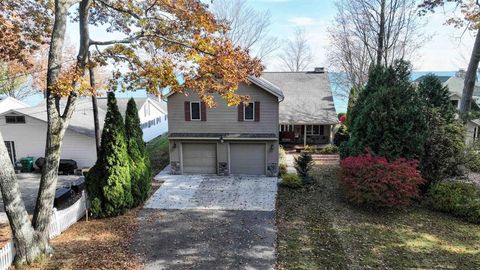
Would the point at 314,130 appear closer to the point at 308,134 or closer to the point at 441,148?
the point at 308,134

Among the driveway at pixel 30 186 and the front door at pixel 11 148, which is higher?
the front door at pixel 11 148

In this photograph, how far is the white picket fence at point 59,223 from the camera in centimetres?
824

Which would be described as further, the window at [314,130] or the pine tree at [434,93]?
the window at [314,130]

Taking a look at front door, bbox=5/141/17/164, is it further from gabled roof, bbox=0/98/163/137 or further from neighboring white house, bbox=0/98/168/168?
gabled roof, bbox=0/98/163/137

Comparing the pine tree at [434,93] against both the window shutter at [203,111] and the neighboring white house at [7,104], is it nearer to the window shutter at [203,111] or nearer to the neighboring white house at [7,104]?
the window shutter at [203,111]

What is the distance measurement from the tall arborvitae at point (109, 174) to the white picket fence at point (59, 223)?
1.69ft

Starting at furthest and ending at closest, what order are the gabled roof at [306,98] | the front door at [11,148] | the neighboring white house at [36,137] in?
1. the gabled roof at [306,98]
2. the front door at [11,148]
3. the neighboring white house at [36,137]

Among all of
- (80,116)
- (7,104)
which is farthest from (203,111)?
(7,104)

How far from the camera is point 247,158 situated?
18.3 meters

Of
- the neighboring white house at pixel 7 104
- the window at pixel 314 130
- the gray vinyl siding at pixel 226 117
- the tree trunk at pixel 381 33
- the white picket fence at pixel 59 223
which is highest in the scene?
the tree trunk at pixel 381 33

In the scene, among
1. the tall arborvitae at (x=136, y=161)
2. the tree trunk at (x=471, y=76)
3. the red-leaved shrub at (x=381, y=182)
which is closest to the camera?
the red-leaved shrub at (x=381, y=182)

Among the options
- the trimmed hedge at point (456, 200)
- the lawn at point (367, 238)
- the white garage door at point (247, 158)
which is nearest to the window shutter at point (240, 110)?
the white garage door at point (247, 158)

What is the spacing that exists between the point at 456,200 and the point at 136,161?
12.7 meters

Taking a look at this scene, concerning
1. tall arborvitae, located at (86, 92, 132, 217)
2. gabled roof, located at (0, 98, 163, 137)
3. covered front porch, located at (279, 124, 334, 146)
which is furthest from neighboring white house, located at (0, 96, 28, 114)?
covered front porch, located at (279, 124, 334, 146)
